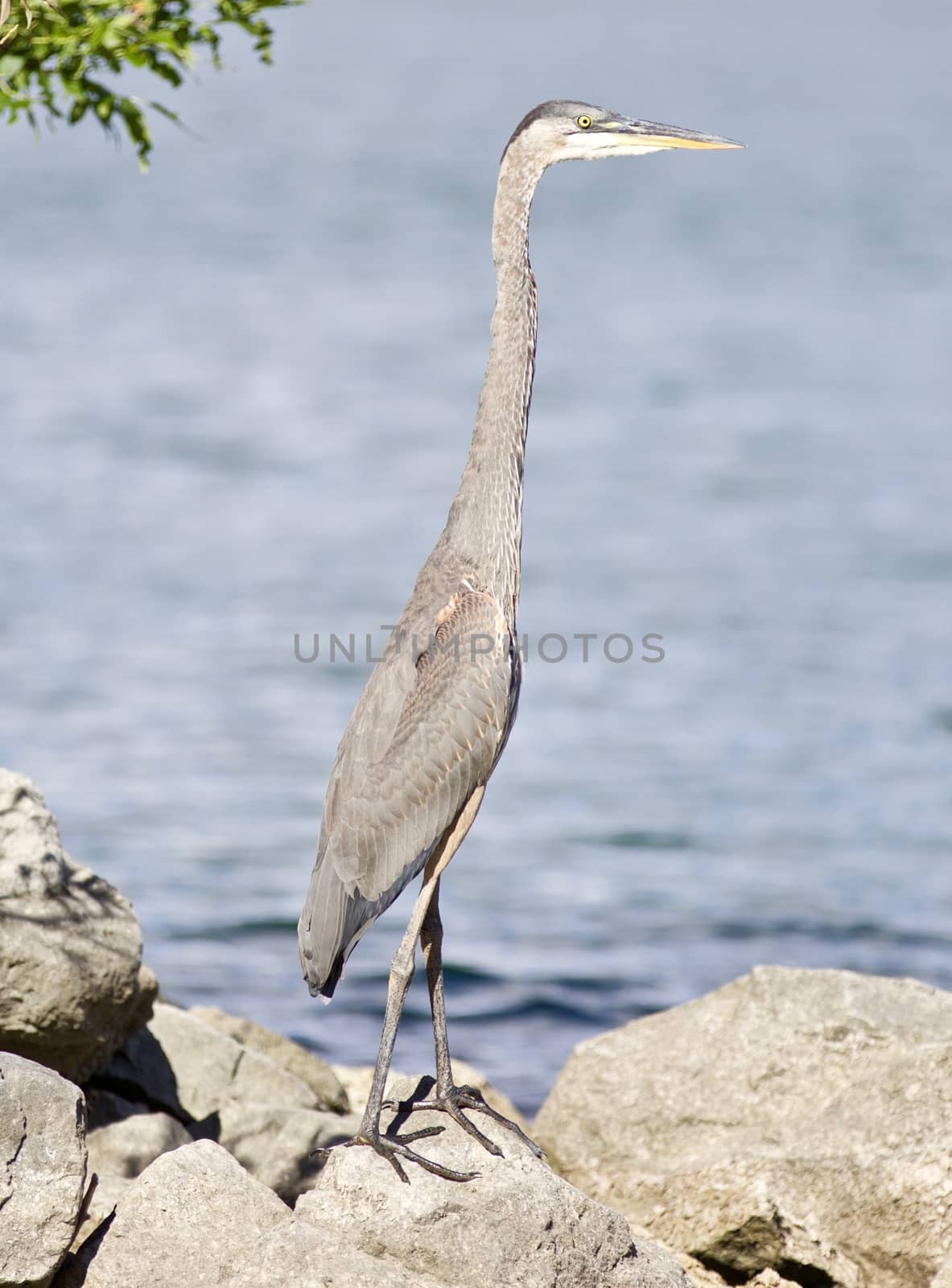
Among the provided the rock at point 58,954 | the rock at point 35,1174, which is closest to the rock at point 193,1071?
the rock at point 58,954

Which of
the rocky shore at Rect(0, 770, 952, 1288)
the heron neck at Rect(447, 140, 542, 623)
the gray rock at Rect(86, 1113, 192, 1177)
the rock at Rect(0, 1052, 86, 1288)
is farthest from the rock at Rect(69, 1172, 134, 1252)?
the heron neck at Rect(447, 140, 542, 623)

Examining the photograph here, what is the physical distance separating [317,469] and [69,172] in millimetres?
27505

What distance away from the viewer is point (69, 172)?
4997 centimetres

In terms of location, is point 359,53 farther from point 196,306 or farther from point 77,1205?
point 77,1205

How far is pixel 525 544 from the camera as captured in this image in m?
22.9

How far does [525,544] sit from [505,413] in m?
16.7

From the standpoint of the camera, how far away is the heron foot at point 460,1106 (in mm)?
5621

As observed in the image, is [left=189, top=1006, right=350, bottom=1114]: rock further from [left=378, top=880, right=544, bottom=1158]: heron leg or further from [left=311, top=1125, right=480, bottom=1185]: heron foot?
[left=311, top=1125, right=480, bottom=1185]: heron foot

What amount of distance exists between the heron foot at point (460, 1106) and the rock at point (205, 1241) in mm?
556

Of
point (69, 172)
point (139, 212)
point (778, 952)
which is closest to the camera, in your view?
point (778, 952)

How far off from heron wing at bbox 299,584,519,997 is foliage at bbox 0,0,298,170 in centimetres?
223

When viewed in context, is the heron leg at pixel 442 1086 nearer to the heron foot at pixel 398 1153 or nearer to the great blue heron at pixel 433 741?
the great blue heron at pixel 433 741

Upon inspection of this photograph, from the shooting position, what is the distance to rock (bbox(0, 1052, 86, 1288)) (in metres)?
5.05

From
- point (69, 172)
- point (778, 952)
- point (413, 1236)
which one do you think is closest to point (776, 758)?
point (778, 952)
